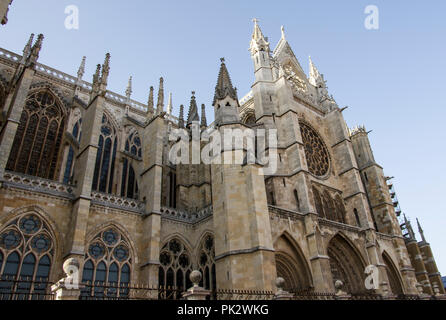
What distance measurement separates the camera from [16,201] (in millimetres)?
12422

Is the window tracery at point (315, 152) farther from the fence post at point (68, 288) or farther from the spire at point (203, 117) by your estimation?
the fence post at point (68, 288)

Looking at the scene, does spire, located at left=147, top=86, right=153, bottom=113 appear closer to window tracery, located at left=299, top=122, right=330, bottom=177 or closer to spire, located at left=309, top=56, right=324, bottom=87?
window tracery, located at left=299, top=122, right=330, bottom=177

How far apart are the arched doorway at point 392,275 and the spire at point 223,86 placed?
13973mm

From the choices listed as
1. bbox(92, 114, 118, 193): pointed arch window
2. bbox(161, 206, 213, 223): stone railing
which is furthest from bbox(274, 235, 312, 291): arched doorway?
bbox(92, 114, 118, 193): pointed arch window

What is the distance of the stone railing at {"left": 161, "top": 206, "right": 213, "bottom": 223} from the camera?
16.6m

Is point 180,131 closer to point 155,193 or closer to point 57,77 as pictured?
point 155,193

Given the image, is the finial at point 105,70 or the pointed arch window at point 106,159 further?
the pointed arch window at point 106,159

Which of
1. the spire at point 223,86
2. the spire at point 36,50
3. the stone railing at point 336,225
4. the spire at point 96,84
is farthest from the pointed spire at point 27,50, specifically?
the stone railing at point 336,225

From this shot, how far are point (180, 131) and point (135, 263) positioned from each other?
9.65 m

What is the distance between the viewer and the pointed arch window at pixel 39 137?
690 inches

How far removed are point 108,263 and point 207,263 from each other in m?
4.58

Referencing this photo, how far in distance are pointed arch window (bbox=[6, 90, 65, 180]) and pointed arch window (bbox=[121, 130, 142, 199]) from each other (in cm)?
410
